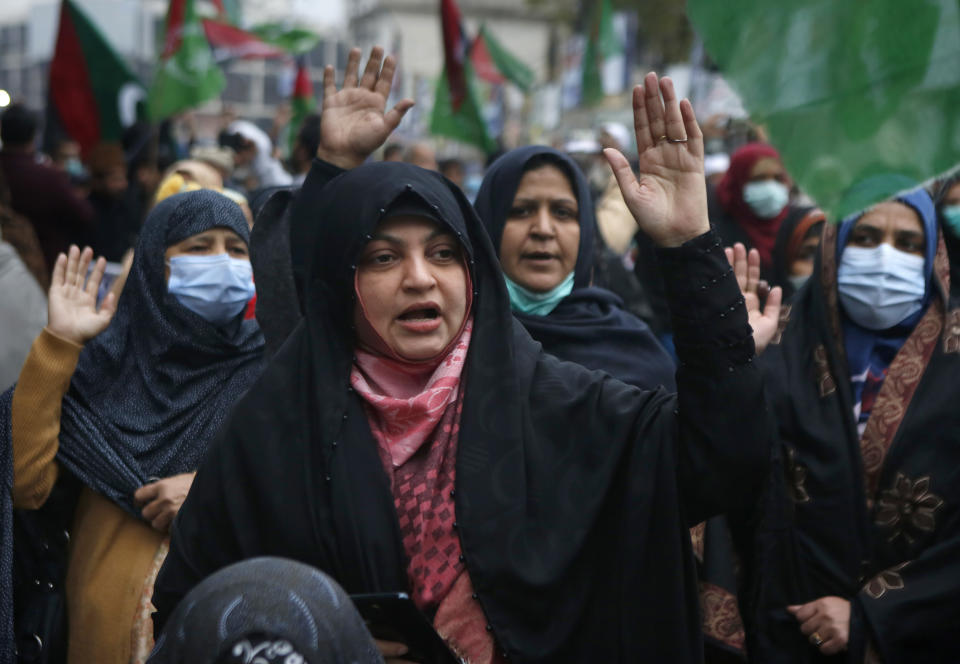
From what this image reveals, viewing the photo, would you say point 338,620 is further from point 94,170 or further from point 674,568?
point 94,170

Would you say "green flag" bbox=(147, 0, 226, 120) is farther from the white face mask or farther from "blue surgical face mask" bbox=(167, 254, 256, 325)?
the white face mask

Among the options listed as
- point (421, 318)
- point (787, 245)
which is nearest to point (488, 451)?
point (421, 318)

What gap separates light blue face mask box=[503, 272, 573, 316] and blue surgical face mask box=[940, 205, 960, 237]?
1.57 meters

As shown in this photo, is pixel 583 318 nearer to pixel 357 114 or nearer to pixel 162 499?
pixel 357 114

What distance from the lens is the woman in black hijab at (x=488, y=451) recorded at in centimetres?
195

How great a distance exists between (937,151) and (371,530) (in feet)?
3.67

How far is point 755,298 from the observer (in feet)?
9.44

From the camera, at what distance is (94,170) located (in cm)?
688

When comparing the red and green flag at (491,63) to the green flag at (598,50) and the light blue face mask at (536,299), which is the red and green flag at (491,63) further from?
the light blue face mask at (536,299)

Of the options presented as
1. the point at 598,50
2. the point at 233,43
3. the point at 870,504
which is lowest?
the point at 870,504

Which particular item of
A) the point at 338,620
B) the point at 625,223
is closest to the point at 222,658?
the point at 338,620

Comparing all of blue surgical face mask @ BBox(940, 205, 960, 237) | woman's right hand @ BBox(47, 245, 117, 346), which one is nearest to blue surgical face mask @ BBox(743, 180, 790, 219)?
blue surgical face mask @ BBox(940, 205, 960, 237)

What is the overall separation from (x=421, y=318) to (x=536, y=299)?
1368 mm

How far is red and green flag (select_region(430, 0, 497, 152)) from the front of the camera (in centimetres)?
773
